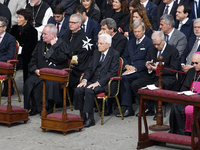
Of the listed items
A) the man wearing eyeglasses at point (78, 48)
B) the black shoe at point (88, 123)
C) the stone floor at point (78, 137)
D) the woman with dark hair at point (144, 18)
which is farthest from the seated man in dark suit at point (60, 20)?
Result: the black shoe at point (88, 123)

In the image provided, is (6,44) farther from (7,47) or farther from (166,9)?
(166,9)

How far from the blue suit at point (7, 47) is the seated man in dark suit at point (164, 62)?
8.94 ft

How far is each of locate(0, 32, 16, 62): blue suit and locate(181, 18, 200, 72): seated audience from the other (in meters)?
3.49

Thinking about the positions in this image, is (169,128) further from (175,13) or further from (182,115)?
(175,13)

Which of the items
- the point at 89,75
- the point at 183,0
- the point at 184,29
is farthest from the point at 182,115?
the point at 183,0

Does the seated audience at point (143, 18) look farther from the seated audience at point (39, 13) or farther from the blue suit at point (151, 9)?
the seated audience at point (39, 13)

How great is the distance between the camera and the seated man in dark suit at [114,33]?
9961 mm

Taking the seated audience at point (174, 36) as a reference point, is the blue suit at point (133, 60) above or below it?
below

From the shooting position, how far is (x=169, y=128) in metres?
8.17

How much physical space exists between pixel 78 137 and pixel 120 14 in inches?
167

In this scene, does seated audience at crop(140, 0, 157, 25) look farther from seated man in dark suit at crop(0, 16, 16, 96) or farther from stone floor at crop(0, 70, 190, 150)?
seated man in dark suit at crop(0, 16, 16, 96)

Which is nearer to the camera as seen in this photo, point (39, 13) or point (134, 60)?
point (134, 60)

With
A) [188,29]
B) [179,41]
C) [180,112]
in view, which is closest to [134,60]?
[179,41]

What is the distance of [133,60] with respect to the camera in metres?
9.61
